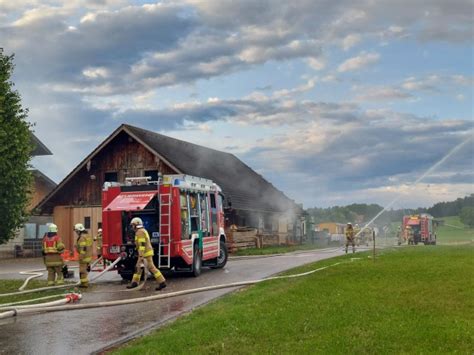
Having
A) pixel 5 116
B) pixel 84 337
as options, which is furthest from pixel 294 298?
pixel 5 116

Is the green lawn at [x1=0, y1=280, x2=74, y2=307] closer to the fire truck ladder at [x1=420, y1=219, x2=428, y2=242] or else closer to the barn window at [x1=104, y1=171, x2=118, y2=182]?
the barn window at [x1=104, y1=171, x2=118, y2=182]

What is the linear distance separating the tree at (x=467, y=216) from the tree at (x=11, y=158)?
260 ft

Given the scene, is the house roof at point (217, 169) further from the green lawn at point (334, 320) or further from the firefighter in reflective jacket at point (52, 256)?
the green lawn at point (334, 320)

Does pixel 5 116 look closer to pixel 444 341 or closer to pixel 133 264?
pixel 133 264

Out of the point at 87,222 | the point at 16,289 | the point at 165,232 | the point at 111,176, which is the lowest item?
the point at 16,289

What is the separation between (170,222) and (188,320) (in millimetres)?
7076

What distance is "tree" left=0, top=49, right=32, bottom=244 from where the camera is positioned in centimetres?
1571

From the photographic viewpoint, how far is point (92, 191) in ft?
111

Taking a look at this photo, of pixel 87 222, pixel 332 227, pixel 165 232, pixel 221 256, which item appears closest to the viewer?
pixel 165 232

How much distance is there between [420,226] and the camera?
1902 inches

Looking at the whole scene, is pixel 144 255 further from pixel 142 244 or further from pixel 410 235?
pixel 410 235

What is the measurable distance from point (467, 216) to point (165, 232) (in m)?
80.7

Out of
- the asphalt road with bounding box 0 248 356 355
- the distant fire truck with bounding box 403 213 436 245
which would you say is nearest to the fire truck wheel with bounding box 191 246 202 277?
the asphalt road with bounding box 0 248 356 355

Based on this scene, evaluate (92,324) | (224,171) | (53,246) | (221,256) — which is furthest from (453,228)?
(92,324)
